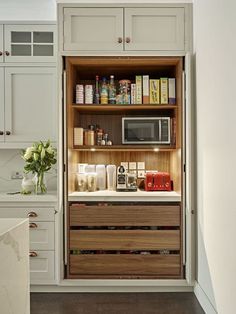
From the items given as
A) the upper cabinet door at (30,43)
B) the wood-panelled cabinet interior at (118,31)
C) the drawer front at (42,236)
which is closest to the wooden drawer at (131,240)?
the drawer front at (42,236)

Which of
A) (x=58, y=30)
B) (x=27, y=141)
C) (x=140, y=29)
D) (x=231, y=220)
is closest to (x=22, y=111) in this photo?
(x=27, y=141)

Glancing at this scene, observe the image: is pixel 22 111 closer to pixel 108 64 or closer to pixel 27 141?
pixel 27 141

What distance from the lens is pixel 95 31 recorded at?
3.16m

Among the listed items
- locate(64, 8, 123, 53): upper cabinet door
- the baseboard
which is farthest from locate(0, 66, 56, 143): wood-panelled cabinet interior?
the baseboard

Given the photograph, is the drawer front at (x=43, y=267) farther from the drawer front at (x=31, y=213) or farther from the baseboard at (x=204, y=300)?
the baseboard at (x=204, y=300)

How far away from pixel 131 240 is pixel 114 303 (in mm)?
525

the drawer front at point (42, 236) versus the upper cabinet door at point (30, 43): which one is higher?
the upper cabinet door at point (30, 43)

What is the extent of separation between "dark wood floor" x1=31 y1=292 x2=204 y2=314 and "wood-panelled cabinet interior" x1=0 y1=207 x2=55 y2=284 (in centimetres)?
17

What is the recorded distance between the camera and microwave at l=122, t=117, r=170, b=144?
133 inches

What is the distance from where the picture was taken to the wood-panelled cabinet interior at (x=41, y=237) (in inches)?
126

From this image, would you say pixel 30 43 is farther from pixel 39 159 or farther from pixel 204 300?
pixel 204 300

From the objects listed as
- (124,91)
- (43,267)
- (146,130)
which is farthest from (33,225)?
(124,91)

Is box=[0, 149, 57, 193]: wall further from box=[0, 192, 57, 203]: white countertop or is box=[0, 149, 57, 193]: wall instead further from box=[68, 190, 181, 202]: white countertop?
box=[68, 190, 181, 202]: white countertop

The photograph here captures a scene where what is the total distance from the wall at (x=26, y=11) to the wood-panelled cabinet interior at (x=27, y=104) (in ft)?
1.70
